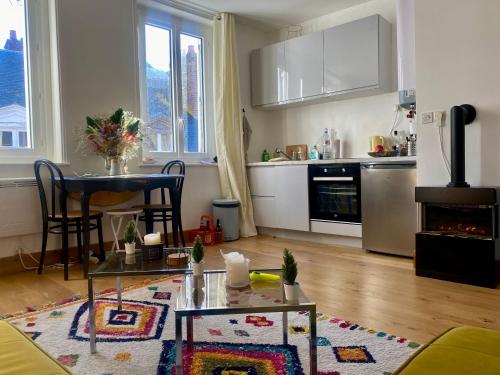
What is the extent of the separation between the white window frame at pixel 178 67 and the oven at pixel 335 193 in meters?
1.45

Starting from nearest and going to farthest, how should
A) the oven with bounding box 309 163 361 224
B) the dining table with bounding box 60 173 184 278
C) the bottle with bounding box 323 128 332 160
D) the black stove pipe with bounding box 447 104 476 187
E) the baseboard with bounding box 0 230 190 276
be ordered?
the black stove pipe with bounding box 447 104 476 187, the dining table with bounding box 60 173 184 278, the baseboard with bounding box 0 230 190 276, the oven with bounding box 309 163 361 224, the bottle with bounding box 323 128 332 160

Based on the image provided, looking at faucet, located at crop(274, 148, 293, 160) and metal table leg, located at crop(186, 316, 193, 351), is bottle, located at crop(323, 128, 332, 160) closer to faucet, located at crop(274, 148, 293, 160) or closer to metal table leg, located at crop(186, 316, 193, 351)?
faucet, located at crop(274, 148, 293, 160)

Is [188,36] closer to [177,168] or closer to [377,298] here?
[177,168]

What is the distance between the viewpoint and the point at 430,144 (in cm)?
328

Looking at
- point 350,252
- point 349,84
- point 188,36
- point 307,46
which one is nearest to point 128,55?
point 188,36

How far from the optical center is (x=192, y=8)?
15.2 ft

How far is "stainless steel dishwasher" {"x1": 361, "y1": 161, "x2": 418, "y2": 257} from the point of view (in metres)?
3.53

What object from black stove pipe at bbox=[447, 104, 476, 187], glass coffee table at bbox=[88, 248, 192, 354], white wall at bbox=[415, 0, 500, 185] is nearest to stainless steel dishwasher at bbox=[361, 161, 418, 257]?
white wall at bbox=[415, 0, 500, 185]

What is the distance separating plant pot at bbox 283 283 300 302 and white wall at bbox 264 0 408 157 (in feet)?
11.0

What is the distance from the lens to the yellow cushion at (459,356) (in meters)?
0.89

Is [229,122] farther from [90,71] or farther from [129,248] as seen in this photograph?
[129,248]

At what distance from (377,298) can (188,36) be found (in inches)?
147

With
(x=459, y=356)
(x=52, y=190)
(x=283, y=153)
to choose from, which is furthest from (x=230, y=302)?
(x=283, y=153)

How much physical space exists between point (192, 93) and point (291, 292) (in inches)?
154
